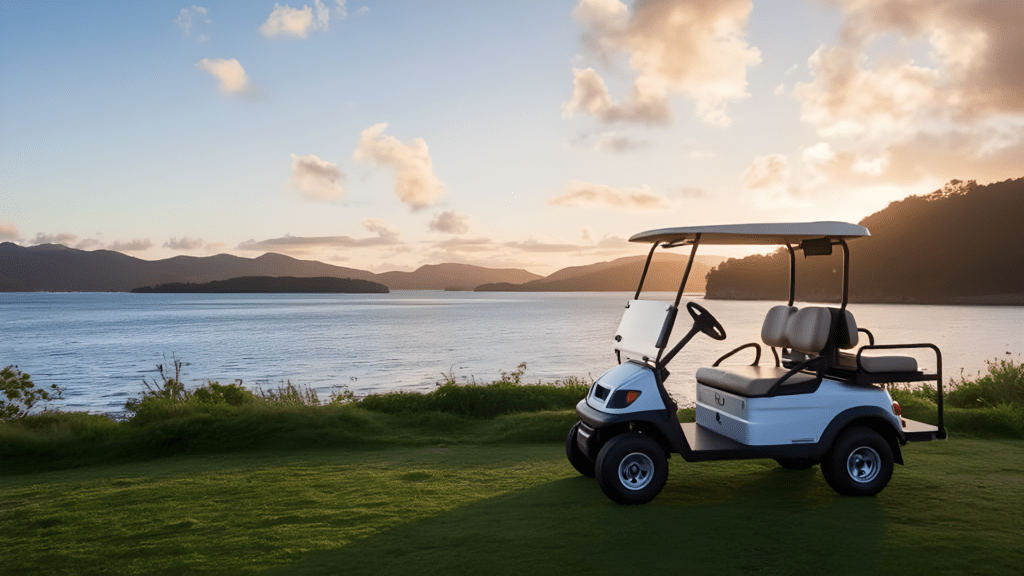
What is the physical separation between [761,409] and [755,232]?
188cm

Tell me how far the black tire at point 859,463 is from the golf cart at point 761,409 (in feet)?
0.03

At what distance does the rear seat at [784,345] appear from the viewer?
6.54 meters

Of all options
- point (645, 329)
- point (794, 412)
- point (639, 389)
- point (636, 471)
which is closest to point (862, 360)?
point (794, 412)

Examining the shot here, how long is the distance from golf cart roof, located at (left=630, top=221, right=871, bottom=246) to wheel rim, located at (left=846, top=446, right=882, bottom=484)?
2.35m

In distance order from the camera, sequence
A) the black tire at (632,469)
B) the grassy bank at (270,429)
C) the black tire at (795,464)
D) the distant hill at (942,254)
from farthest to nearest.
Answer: the distant hill at (942,254) < the grassy bank at (270,429) < the black tire at (795,464) < the black tire at (632,469)

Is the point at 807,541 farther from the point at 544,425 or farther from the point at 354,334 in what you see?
the point at 354,334

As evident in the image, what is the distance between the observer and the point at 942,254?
14025 centimetres

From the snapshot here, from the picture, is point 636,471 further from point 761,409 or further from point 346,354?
point 346,354

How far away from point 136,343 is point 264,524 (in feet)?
215

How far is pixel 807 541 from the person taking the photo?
5145 mm

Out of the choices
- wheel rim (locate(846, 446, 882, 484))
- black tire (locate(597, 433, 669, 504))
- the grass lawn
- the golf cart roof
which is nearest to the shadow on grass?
the grass lawn

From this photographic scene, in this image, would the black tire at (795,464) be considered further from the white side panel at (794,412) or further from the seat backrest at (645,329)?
the seat backrest at (645,329)

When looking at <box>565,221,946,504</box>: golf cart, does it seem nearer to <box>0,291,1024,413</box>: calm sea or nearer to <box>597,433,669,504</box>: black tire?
<box>597,433,669,504</box>: black tire

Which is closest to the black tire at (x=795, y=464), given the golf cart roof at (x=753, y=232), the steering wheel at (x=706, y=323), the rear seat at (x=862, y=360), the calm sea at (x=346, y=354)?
the rear seat at (x=862, y=360)
